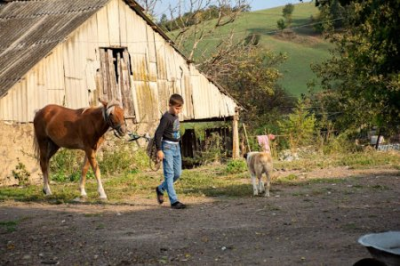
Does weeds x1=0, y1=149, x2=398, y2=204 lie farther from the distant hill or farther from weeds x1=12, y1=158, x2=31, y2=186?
the distant hill

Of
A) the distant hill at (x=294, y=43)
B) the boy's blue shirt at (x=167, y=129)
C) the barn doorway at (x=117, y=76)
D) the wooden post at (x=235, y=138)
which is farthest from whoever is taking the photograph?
the distant hill at (x=294, y=43)

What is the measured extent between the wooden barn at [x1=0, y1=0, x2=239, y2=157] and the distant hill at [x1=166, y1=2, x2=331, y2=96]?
30.2m

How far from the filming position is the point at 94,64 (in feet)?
73.2

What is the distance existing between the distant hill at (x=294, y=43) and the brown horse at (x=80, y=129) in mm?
40563

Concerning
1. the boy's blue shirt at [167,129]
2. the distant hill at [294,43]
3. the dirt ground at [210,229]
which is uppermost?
the distant hill at [294,43]

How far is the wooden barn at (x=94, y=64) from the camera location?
67.5ft

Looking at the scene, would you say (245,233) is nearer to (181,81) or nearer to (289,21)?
(181,81)

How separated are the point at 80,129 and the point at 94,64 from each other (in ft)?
29.1

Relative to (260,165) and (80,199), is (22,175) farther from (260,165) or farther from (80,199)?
(260,165)

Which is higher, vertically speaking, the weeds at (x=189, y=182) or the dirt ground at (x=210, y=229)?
the weeds at (x=189, y=182)

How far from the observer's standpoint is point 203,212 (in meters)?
10.7

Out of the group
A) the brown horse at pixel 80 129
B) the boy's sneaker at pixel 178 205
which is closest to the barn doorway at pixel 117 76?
the brown horse at pixel 80 129

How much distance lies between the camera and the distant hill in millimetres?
61097

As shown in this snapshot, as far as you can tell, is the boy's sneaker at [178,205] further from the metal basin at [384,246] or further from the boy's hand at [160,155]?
the metal basin at [384,246]
